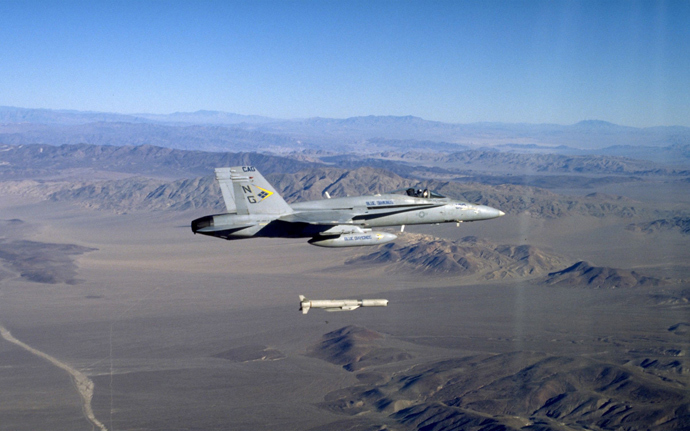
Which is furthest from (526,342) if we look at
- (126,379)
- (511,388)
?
(126,379)

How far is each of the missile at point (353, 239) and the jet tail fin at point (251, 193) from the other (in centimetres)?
394

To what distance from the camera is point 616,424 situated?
101 meters

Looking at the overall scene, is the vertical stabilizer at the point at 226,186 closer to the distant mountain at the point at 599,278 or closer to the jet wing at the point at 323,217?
the jet wing at the point at 323,217

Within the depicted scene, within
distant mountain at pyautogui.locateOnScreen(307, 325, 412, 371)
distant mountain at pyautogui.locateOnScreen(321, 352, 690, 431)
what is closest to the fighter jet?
distant mountain at pyautogui.locateOnScreen(321, 352, 690, 431)

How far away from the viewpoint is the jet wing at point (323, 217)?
39656 mm

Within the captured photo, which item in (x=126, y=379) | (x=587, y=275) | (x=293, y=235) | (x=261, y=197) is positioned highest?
(x=261, y=197)

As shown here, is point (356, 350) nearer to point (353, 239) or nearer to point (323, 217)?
point (353, 239)

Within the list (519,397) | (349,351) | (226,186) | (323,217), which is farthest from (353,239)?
(349,351)

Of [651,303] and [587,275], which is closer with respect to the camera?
[651,303]

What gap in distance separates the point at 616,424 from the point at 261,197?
297 feet

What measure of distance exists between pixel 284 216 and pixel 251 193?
9.30ft

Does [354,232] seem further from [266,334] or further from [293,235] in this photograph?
[266,334]

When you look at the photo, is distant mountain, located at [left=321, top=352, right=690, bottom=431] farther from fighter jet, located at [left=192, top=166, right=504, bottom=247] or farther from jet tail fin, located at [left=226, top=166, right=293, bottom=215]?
jet tail fin, located at [left=226, top=166, right=293, bottom=215]

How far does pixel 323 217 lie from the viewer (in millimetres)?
40531
